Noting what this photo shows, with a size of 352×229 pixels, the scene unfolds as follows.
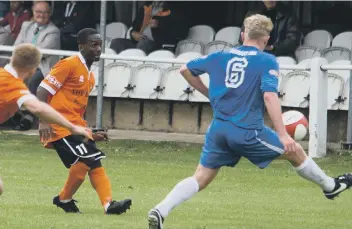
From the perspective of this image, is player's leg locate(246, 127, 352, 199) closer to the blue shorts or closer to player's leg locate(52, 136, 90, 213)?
the blue shorts

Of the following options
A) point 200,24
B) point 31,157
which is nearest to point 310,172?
point 31,157

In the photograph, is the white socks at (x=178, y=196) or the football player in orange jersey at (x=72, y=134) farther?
the football player in orange jersey at (x=72, y=134)

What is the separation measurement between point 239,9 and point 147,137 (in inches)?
151

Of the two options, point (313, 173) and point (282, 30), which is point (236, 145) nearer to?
point (313, 173)

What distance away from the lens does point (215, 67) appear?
33.2 ft

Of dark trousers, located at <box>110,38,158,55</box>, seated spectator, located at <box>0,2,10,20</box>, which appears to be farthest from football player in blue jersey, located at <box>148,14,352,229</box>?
seated spectator, located at <box>0,2,10,20</box>

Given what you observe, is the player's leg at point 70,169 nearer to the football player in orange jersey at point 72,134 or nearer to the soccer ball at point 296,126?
the football player in orange jersey at point 72,134

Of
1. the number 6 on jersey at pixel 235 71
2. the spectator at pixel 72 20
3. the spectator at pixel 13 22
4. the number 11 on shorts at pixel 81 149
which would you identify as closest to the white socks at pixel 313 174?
the number 6 on jersey at pixel 235 71

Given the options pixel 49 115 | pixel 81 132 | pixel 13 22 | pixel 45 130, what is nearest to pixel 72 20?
pixel 13 22

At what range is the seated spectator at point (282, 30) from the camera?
18.8 m

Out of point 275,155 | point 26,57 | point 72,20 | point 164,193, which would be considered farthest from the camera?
point 72,20

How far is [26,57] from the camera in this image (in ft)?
31.4

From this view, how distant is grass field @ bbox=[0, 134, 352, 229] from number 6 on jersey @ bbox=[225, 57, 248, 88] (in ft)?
4.56

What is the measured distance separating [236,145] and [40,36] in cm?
982
